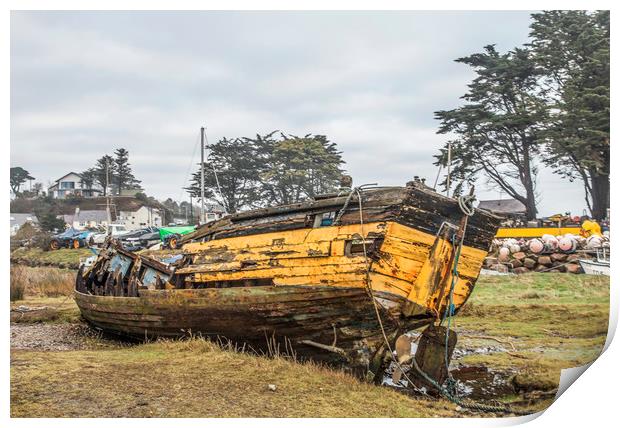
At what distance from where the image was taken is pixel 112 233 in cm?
2317

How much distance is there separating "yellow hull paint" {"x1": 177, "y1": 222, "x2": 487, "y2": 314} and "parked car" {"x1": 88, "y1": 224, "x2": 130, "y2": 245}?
Answer: 1563cm

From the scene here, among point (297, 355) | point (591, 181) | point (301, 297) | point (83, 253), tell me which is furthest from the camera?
point (83, 253)

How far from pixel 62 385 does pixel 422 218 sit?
4173mm

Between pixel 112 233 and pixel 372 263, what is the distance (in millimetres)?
19447

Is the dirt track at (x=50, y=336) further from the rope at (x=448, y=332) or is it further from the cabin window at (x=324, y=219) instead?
the rope at (x=448, y=332)

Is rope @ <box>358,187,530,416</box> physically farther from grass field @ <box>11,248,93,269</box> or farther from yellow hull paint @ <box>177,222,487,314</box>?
grass field @ <box>11,248,93,269</box>

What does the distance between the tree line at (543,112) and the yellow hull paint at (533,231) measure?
4.76 feet

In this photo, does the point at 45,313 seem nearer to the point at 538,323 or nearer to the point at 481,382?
the point at 481,382

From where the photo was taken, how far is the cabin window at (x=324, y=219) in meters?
6.51

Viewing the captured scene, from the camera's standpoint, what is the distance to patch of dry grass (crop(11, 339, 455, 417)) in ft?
17.7

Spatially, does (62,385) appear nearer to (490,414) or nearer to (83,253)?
(490,414)

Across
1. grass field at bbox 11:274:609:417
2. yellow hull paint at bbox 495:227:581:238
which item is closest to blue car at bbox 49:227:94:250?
grass field at bbox 11:274:609:417

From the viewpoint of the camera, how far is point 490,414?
5.71 m
